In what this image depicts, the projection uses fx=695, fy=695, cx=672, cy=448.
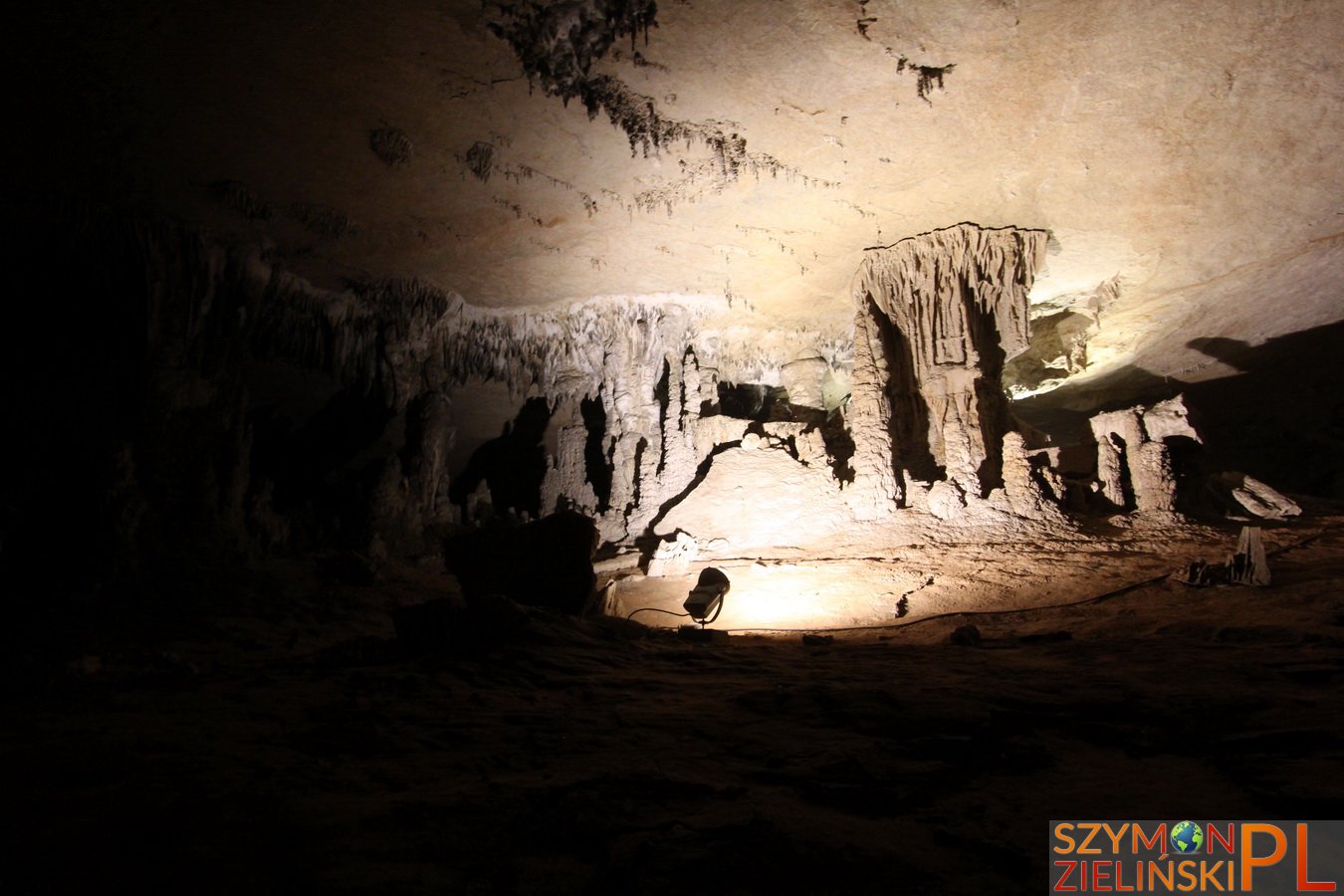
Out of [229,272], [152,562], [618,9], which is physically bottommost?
[152,562]

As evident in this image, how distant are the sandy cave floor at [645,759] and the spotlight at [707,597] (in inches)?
81.8

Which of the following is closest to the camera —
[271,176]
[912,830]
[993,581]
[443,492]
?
[912,830]

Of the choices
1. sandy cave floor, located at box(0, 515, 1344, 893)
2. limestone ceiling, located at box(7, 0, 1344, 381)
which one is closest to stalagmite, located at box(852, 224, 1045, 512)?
limestone ceiling, located at box(7, 0, 1344, 381)

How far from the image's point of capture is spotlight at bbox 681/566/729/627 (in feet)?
24.8

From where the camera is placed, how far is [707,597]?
25.2 feet

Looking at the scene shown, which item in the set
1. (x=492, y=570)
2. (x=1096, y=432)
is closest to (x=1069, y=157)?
(x=1096, y=432)

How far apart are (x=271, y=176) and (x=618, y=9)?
19.0ft

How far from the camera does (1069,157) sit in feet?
30.6

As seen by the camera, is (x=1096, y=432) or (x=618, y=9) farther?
(x=1096, y=432)

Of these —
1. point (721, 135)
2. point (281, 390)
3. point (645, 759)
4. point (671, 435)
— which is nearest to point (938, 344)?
→ point (721, 135)

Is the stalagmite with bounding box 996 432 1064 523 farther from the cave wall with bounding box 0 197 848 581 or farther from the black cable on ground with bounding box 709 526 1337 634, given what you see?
the cave wall with bounding box 0 197 848 581

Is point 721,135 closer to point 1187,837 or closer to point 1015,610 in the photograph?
point 1015,610

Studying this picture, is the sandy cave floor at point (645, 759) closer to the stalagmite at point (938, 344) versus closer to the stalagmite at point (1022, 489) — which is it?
the stalagmite at point (1022, 489)

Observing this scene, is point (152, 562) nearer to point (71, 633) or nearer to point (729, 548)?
point (71, 633)
